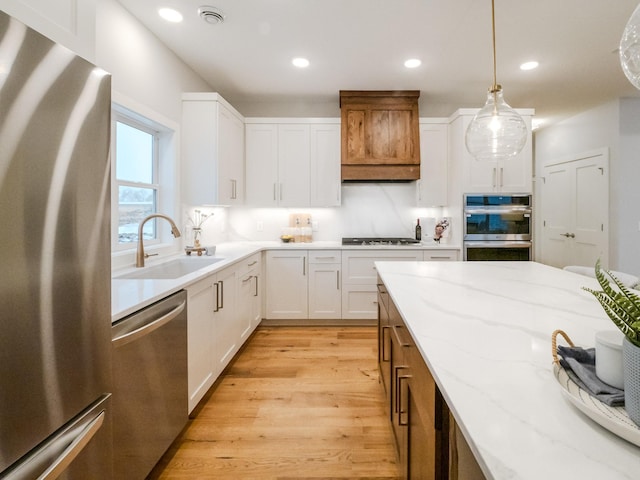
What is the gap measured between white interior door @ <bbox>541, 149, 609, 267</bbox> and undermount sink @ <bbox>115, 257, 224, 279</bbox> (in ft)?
16.0

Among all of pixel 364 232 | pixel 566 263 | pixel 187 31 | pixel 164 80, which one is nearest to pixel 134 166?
pixel 164 80

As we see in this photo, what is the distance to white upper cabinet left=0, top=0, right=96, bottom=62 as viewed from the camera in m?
0.79

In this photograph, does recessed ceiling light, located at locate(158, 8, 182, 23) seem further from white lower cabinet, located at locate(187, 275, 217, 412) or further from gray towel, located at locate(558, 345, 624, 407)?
gray towel, located at locate(558, 345, 624, 407)

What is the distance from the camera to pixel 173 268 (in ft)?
8.60

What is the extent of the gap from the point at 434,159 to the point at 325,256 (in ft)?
5.71

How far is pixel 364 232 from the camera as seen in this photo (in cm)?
434

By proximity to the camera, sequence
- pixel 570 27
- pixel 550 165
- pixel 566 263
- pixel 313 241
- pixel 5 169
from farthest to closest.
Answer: pixel 550 165, pixel 566 263, pixel 313 241, pixel 570 27, pixel 5 169

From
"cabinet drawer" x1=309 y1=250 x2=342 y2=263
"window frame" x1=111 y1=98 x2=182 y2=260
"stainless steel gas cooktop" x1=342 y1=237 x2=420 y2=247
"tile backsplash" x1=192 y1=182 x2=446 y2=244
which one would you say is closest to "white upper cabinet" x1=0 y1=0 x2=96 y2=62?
"window frame" x1=111 y1=98 x2=182 y2=260

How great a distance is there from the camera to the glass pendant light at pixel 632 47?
3.65 ft

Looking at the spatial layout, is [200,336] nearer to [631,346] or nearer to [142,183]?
[142,183]

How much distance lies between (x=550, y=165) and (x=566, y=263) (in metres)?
1.62

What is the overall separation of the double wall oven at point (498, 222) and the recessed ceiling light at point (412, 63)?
1475mm

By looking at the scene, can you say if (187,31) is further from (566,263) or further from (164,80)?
(566,263)

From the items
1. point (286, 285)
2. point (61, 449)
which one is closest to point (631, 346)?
point (61, 449)
